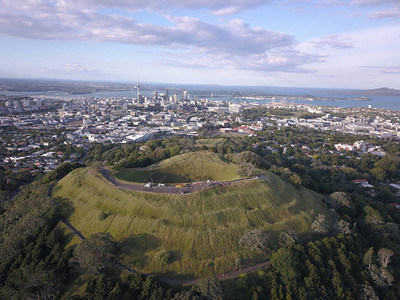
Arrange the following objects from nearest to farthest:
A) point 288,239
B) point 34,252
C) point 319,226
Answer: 1. point 34,252
2. point 288,239
3. point 319,226

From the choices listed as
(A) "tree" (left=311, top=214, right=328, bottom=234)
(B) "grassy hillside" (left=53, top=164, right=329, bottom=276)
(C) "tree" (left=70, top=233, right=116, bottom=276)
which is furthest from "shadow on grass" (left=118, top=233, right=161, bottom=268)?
(A) "tree" (left=311, top=214, right=328, bottom=234)

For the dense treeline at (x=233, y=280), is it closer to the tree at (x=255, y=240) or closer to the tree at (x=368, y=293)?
the tree at (x=368, y=293)

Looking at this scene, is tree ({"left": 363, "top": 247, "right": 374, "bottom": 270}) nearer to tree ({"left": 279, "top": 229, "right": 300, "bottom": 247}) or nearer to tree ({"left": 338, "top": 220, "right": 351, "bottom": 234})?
tree ({"left": 338, "top": 220, "right": 351, "bottom": 234})

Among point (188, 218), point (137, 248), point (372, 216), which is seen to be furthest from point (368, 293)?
point (137, 248)

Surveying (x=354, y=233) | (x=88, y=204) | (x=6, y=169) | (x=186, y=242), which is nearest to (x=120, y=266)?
(x=186, y=242)

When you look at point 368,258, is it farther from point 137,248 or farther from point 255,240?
A: point 137,248

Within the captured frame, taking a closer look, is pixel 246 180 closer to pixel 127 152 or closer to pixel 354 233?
pixel 354 233

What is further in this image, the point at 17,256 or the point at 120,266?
the point at 17,256

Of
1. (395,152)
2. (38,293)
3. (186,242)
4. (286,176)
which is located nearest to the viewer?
(38,293)
